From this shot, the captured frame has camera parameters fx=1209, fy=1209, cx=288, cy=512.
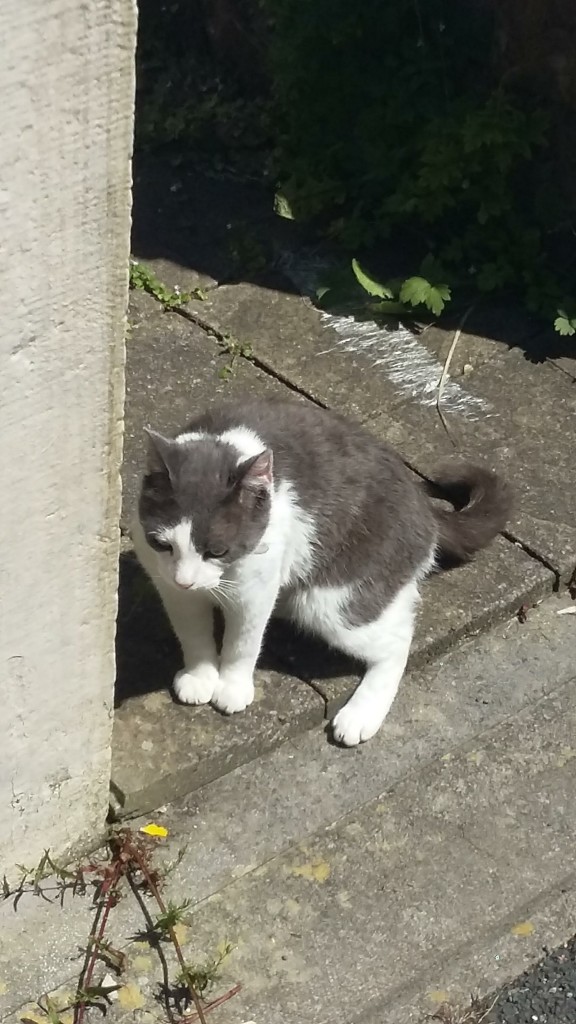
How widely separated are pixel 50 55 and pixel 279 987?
1.83 meters

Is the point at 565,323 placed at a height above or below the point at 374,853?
above

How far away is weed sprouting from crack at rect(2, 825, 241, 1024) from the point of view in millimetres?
2389

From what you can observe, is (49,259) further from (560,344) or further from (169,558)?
(560,344)

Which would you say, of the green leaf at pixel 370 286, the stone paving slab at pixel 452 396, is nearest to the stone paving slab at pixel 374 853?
the stone paving slab at pixel 452 396

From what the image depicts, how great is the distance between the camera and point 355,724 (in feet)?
9.60

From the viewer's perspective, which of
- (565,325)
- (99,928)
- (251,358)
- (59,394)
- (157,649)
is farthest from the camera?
(565,325)

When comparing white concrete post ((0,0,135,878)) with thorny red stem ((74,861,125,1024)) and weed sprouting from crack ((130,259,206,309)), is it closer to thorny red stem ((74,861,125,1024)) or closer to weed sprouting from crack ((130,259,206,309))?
thorny red stem ((74,861,125,1024))

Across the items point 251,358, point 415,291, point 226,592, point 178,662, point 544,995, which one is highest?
point 226,592

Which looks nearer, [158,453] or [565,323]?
[158,453]

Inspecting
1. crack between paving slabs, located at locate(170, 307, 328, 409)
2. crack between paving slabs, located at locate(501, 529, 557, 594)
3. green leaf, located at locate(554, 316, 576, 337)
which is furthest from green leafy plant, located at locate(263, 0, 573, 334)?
crack between paving slabs, located at locate(501, 529, 557, 594)

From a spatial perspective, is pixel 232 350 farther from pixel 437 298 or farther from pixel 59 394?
pixel 59 394

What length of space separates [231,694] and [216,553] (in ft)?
1.55

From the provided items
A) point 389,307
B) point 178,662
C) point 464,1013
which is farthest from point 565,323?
point 464,1013

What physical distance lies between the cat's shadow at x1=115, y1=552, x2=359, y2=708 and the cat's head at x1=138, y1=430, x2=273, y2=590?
466 mm
